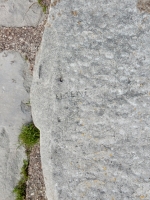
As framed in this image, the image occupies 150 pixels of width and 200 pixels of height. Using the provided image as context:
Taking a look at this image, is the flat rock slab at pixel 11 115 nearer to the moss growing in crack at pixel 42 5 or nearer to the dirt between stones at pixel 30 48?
the dirt between stones at pixel 30 48

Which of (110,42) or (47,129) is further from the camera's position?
(47,129)

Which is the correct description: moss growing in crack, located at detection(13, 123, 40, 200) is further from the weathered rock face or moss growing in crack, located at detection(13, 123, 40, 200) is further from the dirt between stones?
the weathered rock face

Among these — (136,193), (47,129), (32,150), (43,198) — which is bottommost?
(43,198)

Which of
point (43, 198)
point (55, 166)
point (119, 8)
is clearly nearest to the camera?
point (119, 8)

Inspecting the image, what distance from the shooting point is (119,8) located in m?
1.46

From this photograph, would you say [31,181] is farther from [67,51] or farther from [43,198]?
[67,51]

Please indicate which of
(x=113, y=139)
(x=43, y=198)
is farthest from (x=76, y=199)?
(x=43, y=198)

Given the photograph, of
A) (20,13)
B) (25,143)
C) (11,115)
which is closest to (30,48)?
(20,13)

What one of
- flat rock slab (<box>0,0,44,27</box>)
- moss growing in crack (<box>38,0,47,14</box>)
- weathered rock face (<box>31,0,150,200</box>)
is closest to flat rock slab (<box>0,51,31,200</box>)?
flat rock slab (<box>0,0,44,27</box>)

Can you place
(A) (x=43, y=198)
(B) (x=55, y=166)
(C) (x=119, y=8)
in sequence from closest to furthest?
(C) (x=119, y=8) → (B) (x=55, y=166) → (A) (x=43, y=198)

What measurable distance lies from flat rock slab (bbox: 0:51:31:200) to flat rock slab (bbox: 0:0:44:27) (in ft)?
0.63

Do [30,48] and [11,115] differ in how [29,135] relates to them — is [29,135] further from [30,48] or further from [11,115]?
[30,48]

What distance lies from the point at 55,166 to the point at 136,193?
39 centimetres

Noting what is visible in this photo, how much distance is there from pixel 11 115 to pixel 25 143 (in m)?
0.19
